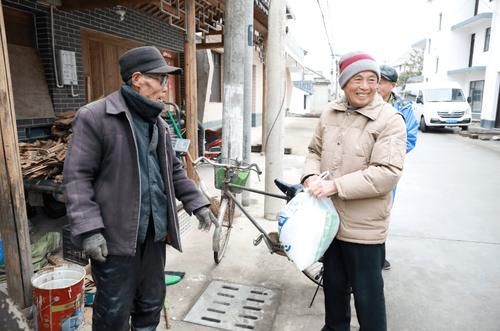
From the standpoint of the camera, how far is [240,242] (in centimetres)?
427

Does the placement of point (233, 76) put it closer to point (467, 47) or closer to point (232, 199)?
point (232, 199)

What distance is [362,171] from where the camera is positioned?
198cm

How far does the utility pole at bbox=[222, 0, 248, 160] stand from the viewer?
4.54m

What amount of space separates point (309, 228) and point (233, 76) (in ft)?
9.68

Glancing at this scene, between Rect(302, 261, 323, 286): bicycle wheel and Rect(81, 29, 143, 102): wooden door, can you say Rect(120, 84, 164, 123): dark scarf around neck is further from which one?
Rect(81, 29, 143, 102): wooden door

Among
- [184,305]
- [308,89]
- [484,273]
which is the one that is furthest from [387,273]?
[308,89]

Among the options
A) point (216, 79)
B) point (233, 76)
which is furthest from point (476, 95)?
point (233, 76)

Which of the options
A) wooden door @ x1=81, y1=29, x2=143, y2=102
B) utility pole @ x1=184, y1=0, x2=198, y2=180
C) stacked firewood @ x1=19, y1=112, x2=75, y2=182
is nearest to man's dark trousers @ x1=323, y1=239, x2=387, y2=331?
utility pole @ x1=184, y1=0, x2=198, y2=180

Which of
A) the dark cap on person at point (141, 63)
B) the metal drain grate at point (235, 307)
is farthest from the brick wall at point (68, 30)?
the dark cap on person at point (141, 63)

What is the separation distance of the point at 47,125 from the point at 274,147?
10.1 feet

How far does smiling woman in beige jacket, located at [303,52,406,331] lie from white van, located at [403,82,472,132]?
46.5 ft

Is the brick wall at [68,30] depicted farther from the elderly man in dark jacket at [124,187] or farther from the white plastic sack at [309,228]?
the white plastic sack at [309,228]

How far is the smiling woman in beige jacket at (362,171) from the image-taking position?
1.95 metres

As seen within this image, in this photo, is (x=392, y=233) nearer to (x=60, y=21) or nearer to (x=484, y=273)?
(x=484, y=273)
